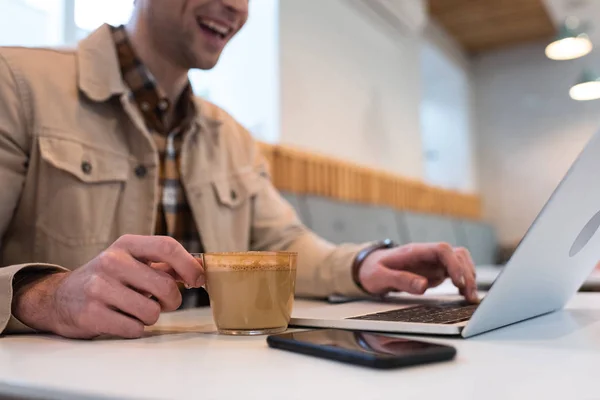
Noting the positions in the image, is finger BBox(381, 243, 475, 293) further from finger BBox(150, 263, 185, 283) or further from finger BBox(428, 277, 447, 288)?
finger BBox(150, 263, 185, 283)

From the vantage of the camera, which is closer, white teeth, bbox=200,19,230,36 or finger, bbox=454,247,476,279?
finger, bbox=454,247,476,279

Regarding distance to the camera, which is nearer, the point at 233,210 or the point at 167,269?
the point at 167,269

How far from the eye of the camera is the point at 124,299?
549 mm

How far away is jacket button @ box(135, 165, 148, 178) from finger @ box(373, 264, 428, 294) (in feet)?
1.55

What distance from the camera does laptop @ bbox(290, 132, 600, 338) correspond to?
18.7 inches

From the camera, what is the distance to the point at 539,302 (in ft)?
2.18

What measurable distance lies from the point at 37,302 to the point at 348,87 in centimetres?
291

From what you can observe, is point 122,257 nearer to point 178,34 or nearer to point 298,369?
point 298,369

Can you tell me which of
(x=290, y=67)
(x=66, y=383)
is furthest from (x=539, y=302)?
(x=290, y=67)

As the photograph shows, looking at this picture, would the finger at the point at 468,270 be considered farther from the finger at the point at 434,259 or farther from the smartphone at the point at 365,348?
the smartphone at the point at 365,348

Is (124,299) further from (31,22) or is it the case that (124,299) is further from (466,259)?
(31,22)

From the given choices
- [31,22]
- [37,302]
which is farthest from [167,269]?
[31,22]

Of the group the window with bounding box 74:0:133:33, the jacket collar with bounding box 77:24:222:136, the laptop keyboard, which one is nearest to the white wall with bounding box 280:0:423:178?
the window with bounding box 74:0:133:33

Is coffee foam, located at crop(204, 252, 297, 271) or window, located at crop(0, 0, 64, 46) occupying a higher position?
window, located at crop(0, 0, 64, 46)
